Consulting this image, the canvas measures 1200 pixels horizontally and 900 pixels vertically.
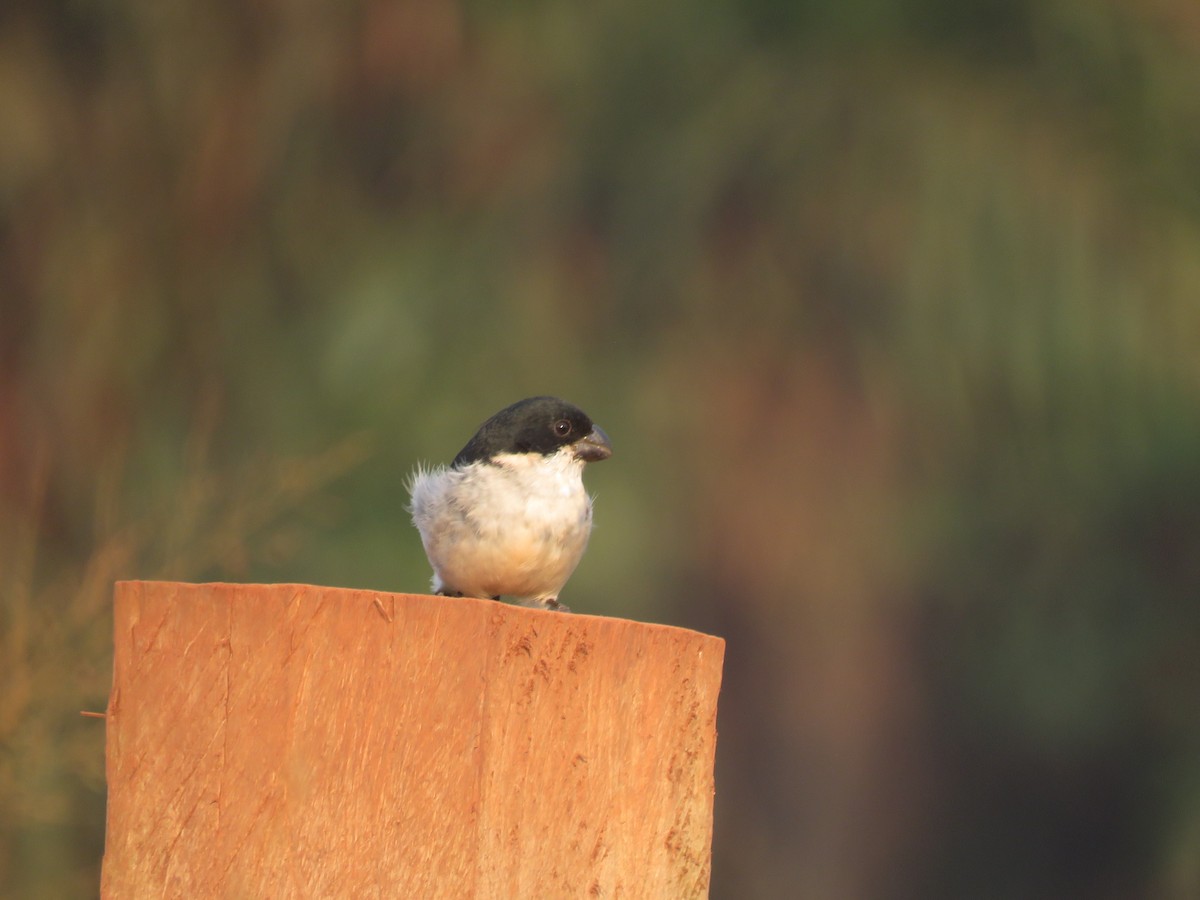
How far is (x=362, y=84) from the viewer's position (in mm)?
8867

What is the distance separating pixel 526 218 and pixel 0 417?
9.88 feet

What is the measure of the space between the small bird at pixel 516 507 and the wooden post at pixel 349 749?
79 cm

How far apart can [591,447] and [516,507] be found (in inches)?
13.5

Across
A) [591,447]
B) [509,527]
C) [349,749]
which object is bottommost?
[349,749]

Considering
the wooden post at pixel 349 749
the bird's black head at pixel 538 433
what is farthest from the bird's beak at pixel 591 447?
the wooden post at pixel 349 749

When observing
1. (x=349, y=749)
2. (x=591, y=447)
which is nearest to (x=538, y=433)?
(x=591, y=447)

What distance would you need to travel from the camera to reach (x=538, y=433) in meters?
3.57

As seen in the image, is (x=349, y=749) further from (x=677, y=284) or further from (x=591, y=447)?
(x=677, y=284)

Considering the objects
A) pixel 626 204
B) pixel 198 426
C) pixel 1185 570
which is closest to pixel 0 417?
pixel 198 426

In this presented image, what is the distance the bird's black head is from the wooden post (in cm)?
106

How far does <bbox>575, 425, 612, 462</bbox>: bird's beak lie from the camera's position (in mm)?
3617

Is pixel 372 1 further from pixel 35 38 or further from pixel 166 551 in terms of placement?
pixel 166 551

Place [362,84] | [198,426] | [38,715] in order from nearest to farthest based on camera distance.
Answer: [38,715]
[198,426]
[362,84]

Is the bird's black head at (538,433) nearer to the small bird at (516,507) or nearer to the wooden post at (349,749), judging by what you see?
the small bird at (516,507)
